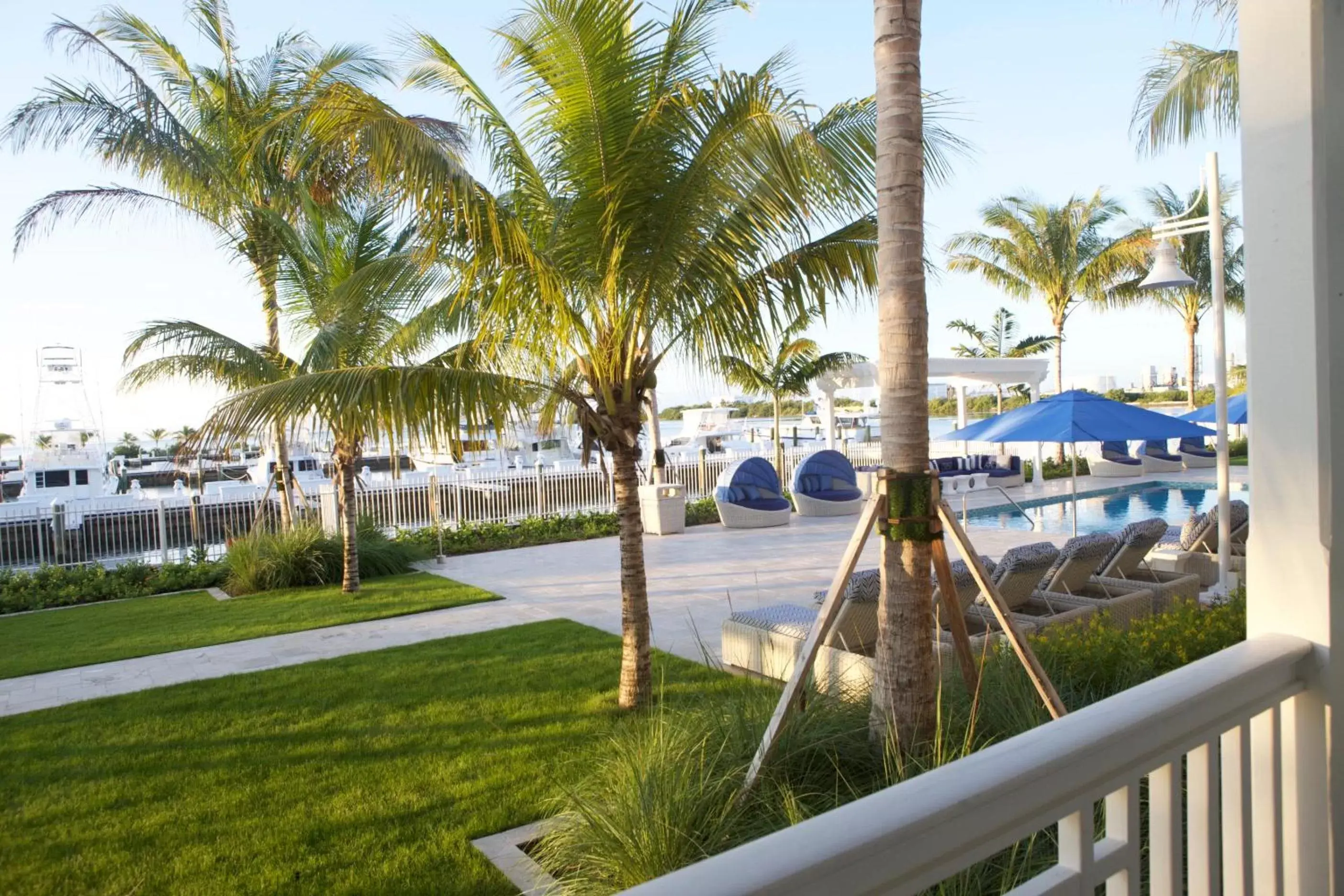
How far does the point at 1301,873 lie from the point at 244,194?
14.4 m

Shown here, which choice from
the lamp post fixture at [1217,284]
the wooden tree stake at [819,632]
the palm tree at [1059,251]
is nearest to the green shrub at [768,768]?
the wooden tree stake at [819,632]

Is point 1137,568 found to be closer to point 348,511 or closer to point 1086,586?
point 1086,586

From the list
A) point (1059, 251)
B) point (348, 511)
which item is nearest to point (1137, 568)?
point (348, 511)

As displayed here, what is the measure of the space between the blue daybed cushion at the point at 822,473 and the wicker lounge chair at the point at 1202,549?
863 cm

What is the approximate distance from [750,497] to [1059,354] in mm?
13075

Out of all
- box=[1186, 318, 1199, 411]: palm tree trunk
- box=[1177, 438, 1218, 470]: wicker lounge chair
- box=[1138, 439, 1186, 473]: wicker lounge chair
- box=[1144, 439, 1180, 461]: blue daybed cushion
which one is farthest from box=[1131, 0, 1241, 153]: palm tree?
box=[1186, 318, 1199, 411]: palm tree trunk

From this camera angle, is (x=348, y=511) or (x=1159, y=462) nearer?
(x=348, y=511)

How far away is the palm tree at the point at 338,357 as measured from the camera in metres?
5.44

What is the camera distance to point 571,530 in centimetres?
1662

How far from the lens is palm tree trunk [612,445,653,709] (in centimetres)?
610

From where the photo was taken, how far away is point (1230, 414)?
1362cm

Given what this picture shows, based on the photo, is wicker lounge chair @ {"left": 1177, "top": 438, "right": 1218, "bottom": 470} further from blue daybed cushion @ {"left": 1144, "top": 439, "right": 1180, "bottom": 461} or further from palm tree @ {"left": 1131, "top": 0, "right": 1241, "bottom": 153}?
palm tree @ {"left": 1131, "top": 0, "right": 1241, "bottom": 153}

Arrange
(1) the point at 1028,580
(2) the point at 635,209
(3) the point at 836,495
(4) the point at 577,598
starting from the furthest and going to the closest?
(3) the point at 836,495 < (4) the point at 577,598 < (1) the point at 1028,580 < (2) the point at 635,209

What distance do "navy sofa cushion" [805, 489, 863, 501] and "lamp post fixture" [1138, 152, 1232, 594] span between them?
348 inches
